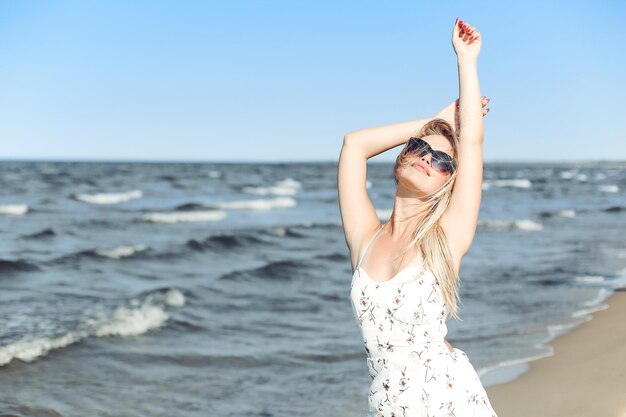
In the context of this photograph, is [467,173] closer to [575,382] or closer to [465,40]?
[465,40]

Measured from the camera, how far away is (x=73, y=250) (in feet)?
55.8

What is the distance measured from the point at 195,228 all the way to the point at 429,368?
859 inches

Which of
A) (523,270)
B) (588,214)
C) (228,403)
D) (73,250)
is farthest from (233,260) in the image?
(588,214)

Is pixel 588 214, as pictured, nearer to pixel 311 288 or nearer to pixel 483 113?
pixel 311 288

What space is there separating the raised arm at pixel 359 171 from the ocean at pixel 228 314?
3.40 m

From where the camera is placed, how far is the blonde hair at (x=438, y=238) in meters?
2.74

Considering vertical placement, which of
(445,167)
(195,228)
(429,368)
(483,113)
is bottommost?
(195,228)

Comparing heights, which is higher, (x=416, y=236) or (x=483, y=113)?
(x=483, y=113)

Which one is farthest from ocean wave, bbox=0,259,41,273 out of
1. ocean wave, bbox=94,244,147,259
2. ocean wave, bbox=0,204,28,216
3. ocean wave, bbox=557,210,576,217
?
ocean wave, bbox=557,210,576,217

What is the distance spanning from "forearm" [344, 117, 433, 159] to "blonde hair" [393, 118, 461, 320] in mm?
207

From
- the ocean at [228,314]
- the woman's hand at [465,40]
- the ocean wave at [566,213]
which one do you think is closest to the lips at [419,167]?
the woman's hand at [465,40]

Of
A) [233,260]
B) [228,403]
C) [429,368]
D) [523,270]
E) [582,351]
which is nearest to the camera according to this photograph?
[429,368]

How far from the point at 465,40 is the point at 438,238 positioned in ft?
2.74

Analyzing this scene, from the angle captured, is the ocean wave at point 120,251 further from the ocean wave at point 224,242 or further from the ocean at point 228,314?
the ocean wave at point 224,242
